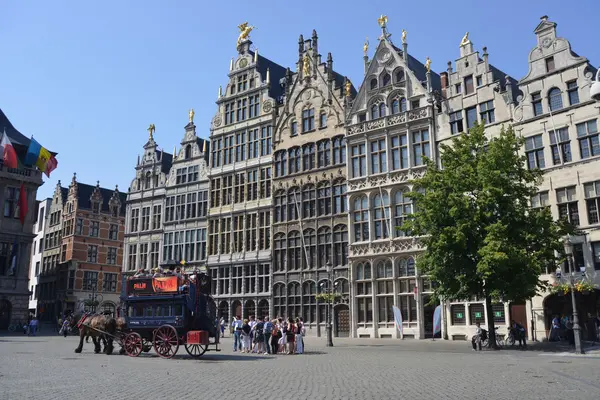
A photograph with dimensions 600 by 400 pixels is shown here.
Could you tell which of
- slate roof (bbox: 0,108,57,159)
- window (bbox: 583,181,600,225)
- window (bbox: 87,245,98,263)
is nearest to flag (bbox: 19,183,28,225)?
slate roof (bbox: 0,108,57,159)

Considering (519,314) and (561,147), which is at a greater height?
(561,147)

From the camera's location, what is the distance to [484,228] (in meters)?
24.5

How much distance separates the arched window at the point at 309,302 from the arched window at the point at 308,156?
905cm

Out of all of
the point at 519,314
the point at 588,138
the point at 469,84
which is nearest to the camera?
the point at 588,138

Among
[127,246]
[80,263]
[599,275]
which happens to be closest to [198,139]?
[127,246]

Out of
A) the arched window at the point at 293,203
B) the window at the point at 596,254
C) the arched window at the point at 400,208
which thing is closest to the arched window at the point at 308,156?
the arched window at the point at 293,203

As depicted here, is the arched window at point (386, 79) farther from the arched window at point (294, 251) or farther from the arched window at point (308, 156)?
the arched window at point (294, 251)

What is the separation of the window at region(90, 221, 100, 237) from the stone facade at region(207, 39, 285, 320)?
23916 mm

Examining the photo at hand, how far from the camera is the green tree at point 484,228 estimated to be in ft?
76.7

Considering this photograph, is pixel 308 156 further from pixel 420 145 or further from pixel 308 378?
pixel 308 378

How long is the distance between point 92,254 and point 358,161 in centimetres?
3908

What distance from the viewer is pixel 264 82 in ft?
155

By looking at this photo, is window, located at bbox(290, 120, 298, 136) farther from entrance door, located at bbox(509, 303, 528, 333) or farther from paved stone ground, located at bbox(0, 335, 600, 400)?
paved stone ground, located at bbox(0, 335, 600, 400)

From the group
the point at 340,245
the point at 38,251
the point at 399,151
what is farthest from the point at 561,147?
the point at 38,251
